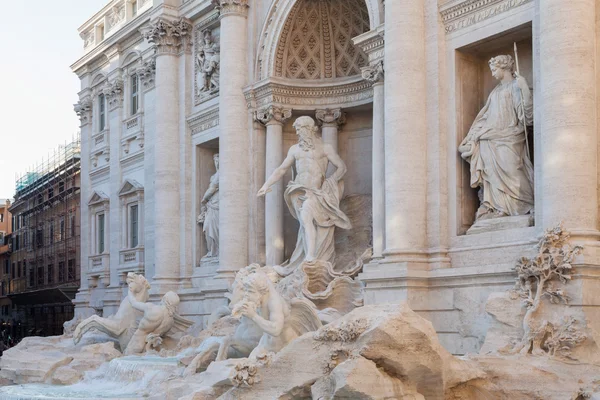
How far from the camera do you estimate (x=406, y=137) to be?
17.5 meters

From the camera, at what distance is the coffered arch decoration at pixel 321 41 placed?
2214cm

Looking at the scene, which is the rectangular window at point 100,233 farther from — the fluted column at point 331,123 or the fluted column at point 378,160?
the fluted column at point 378,160

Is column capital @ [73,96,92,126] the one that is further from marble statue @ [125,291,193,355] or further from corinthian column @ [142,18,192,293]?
marble statue @ [125,291,193,355]

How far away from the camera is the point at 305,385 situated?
464 inches

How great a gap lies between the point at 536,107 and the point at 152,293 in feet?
44.0

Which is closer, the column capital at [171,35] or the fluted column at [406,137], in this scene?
the fluted column at [406,137]

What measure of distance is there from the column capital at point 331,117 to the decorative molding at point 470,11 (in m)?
5.14

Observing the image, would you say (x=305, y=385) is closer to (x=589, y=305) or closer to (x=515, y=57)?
(x=589, y=305)

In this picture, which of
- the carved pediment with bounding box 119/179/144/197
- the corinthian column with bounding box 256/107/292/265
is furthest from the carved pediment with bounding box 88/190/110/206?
the corinthian column with bounding box 256/107/292/265

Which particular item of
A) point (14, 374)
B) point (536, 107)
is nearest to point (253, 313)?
point (536, 107)

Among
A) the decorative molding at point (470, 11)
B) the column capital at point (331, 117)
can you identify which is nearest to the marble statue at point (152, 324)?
the column capital at point (331, 117)

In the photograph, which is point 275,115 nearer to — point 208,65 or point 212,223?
point 208,65

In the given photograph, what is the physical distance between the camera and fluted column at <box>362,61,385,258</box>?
61.3 ft

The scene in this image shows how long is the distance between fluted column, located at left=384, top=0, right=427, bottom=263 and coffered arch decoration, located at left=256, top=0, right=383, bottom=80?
166 inches
